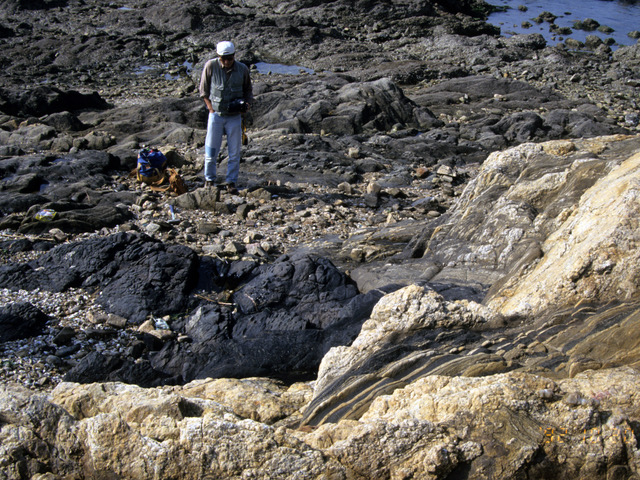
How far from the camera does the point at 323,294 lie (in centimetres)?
723

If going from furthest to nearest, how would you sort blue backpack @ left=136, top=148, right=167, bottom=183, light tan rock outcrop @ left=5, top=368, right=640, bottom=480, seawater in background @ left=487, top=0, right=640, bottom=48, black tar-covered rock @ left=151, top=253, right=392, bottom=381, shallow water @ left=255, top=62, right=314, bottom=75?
seawater in background @ left=487, top=0, right=640, bottom=48 < shallow water @ left=255, top=62, right=314, bottom=75 < blue backpack @ left=136, top=148, right=167, bottom=183 < black tar-covered rock @ left=151, top=253, right=392, bottom=381 < light tan rock outcrop @ left=5, top=368, right=640, bottom=480

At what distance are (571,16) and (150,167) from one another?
42.6 metres

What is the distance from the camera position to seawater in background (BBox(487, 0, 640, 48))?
123 feet

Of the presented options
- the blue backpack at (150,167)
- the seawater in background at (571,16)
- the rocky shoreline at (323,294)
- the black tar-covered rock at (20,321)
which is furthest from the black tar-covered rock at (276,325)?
the seawater in background at (571,16)

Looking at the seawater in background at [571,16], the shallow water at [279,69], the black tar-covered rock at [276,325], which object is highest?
the seawater in background at [571,16]

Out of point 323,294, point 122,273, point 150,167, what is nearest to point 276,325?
point 323,294

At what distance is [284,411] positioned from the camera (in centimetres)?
458

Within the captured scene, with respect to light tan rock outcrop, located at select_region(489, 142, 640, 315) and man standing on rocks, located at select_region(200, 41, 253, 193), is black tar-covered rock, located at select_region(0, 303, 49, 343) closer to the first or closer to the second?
man standing on rocks, located at select_region(200, 41, 253, 193)

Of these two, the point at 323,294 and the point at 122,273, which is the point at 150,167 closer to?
the point at 122,273

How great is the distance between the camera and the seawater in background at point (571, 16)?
37.4 meters

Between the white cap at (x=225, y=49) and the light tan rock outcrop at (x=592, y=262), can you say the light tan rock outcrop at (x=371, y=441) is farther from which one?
the white cap at (x=225, y=49)

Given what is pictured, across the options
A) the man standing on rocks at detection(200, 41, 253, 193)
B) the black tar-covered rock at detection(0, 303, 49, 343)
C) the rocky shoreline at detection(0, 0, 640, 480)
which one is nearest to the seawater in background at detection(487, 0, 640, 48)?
the rocky shoreline at detection(0, 0, 640, 480)

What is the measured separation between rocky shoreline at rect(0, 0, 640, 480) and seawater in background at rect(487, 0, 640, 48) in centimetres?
2257

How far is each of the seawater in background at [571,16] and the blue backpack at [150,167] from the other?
30.0 meters
